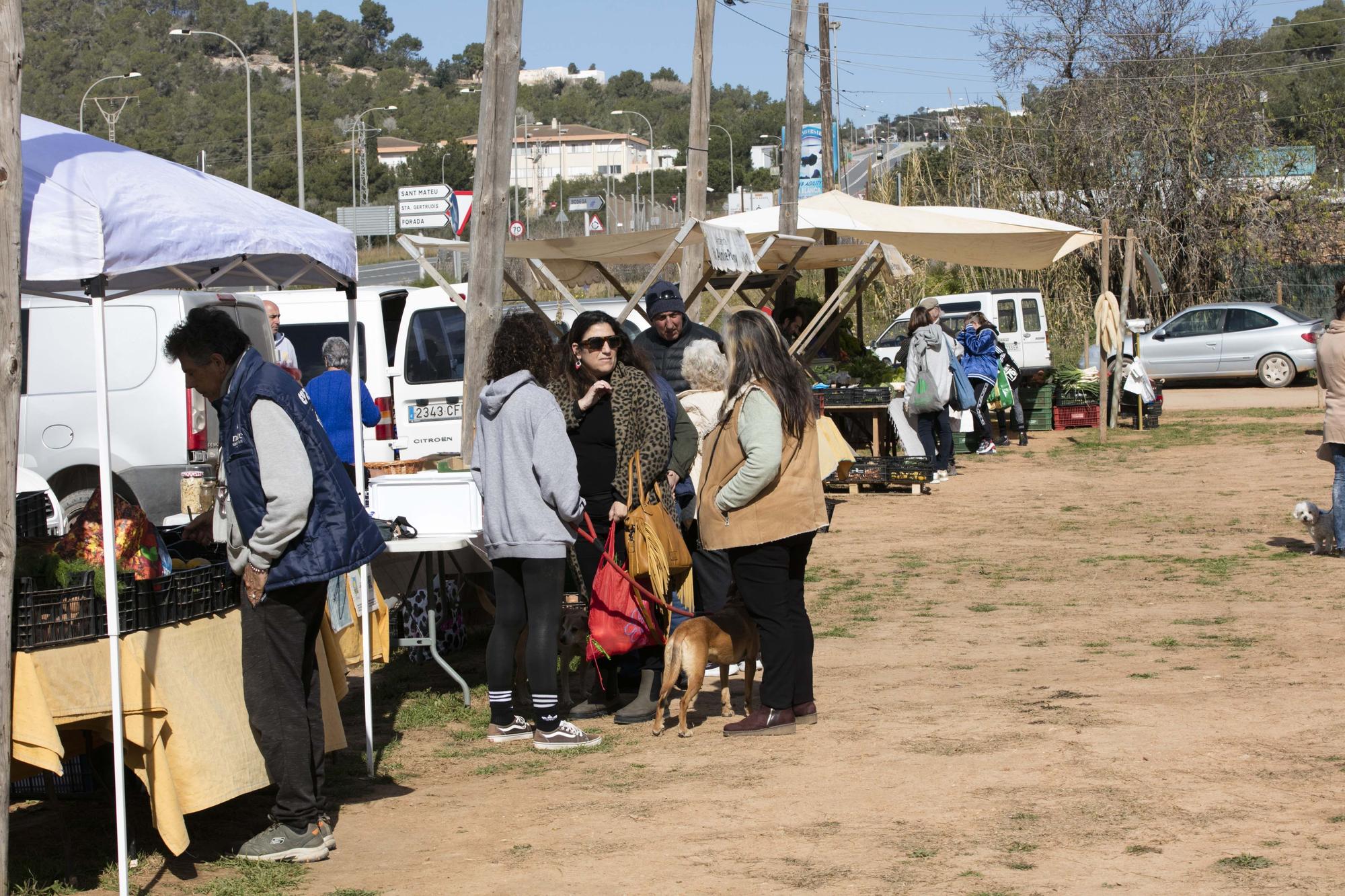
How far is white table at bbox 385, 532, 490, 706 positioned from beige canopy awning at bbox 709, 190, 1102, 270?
730 centimetres

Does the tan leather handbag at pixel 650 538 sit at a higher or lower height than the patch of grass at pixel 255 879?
higher

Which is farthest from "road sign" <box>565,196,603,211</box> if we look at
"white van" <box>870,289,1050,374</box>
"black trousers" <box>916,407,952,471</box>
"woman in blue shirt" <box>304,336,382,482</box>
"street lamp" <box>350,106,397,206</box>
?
"woman in blue shirt" <box>304,336,382,482</box>

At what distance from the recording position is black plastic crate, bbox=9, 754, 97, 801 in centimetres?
525

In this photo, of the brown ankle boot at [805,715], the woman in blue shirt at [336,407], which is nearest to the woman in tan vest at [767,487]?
the brown ankle boot at [805,715]

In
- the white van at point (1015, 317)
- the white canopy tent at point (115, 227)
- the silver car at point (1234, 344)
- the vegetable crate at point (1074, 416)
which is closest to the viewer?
the white canopy tent at point (115, 227)

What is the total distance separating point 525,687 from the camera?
24.5 feet

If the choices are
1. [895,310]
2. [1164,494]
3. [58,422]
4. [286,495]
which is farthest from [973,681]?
[895,310]

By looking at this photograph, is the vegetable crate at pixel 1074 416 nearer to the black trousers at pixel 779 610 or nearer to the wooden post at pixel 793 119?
the wooden post at pixel 793 119

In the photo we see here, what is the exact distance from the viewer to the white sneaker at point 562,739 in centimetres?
646

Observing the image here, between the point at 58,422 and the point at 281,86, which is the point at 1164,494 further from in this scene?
the point at 281,86

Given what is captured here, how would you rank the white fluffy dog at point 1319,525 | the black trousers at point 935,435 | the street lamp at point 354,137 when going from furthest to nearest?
the street lamp at point 354,137, the black trousers at point 935,435, the white fluffy dog at point 1319,525

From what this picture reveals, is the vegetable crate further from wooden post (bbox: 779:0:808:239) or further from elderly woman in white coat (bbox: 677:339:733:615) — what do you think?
elderly woman in white coat (bbox: 677:339:733:615)

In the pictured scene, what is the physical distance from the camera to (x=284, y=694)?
5.01 m

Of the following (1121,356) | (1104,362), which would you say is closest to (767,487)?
(1104,362)
